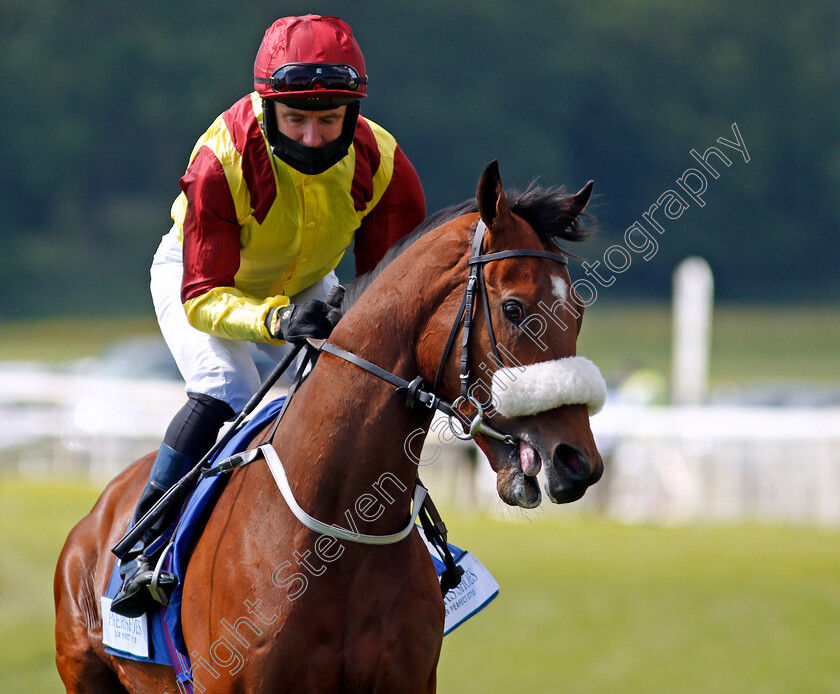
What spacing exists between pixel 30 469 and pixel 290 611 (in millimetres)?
12427

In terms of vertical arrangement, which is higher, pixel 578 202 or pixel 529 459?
pixel 578 202

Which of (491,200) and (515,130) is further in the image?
(515,130)

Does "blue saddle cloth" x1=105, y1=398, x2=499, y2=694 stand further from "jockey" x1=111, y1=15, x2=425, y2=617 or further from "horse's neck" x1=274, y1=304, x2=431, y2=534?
"horse's neck" x1=274, y1=304, x2=431, y2=534

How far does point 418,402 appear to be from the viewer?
2.66 metres

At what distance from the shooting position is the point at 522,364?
2.51 metres

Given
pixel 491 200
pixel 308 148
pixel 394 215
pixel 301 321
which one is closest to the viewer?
pixel 491 200

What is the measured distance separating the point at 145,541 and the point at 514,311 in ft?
4.21

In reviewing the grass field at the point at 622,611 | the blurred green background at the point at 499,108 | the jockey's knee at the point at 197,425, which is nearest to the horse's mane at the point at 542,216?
the jockey's knee at the point at 197,425

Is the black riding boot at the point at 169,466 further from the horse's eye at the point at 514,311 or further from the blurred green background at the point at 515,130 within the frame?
the blurred green background at the point at 515,130

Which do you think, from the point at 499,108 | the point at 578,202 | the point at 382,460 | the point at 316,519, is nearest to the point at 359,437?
the point at 382,460

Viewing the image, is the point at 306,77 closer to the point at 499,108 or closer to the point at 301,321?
the point at 301,321

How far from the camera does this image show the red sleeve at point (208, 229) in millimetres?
3082

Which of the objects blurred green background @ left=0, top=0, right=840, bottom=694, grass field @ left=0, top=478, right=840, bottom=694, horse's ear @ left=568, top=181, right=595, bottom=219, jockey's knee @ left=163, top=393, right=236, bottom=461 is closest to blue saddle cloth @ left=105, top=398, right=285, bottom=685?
jockey's knee @ left=163, top=393, right=236, bottom=461

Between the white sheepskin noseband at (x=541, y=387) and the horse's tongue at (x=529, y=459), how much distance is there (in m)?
0.07
